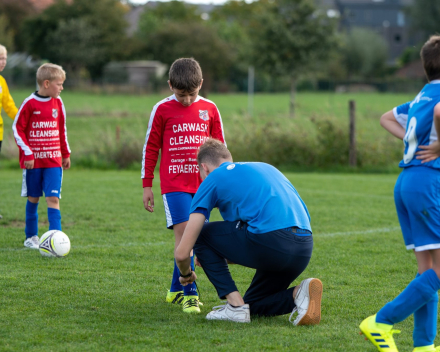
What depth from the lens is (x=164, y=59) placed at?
58.5 metres

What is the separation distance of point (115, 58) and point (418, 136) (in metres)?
57.2

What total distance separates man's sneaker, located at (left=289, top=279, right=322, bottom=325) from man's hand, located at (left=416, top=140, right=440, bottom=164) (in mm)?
1207

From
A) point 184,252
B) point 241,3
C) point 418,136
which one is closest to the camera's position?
point 418,136

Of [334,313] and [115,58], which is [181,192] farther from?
[115,58]

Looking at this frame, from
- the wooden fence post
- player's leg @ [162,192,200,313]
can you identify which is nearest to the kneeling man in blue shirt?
player's leg @ [162,192,200,313]

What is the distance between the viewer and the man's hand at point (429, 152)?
2.97 metres

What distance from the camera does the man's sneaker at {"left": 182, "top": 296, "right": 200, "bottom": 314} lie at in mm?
4117

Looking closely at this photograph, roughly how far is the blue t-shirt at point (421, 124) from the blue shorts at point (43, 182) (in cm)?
405

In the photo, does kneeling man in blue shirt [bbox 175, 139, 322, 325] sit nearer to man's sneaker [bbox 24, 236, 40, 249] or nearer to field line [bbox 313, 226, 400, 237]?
man's sneaker [bbox 24, 236, 40, 249]

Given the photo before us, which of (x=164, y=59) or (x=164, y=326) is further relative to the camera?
(x=164, y=59)

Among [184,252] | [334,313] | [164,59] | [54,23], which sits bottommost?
[334,313]

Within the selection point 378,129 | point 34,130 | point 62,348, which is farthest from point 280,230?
point 378,129

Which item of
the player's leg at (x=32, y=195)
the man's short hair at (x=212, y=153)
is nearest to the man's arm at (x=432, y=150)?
the man's short hair at (x=212, y=153)

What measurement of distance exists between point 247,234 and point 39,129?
10.8 ft
